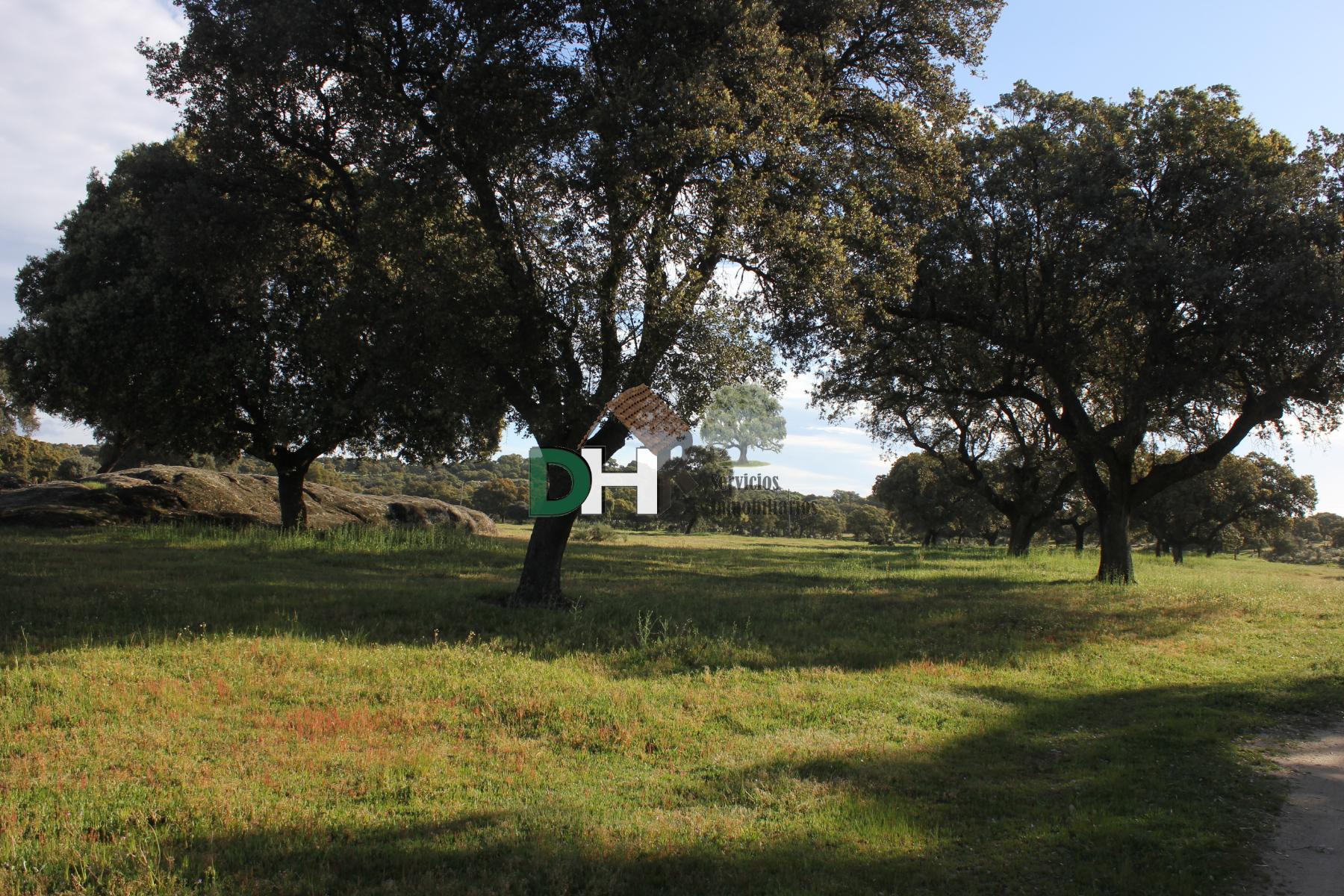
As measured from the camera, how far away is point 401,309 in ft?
39.9

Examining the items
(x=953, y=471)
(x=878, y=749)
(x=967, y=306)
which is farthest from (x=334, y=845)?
(x=953, y=471)

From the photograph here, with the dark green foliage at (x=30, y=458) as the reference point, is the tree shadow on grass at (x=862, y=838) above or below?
below

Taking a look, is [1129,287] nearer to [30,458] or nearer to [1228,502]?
[1228,502]

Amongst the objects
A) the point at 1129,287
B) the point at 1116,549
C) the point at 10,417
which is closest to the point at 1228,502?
the point at 1116,549

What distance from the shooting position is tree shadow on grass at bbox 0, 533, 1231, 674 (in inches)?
411

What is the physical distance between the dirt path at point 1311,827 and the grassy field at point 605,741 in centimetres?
19

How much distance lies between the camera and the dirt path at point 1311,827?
4.78m

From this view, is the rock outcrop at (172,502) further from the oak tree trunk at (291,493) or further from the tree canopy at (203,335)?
the tree canopy at (203,335)

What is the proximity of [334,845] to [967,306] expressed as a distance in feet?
65.2

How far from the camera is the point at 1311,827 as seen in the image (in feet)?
18.6

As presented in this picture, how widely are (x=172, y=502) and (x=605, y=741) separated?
784 inches

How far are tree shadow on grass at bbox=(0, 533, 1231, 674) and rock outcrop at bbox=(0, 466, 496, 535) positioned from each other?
229cm

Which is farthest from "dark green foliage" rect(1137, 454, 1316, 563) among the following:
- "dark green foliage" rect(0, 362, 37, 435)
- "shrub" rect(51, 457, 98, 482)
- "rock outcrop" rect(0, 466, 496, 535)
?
"shrub" rect(51, 457, 98, 482)

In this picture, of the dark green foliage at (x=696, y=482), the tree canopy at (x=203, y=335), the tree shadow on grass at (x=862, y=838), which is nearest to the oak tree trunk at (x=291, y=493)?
the tree canopy at (x=203, y=335)
